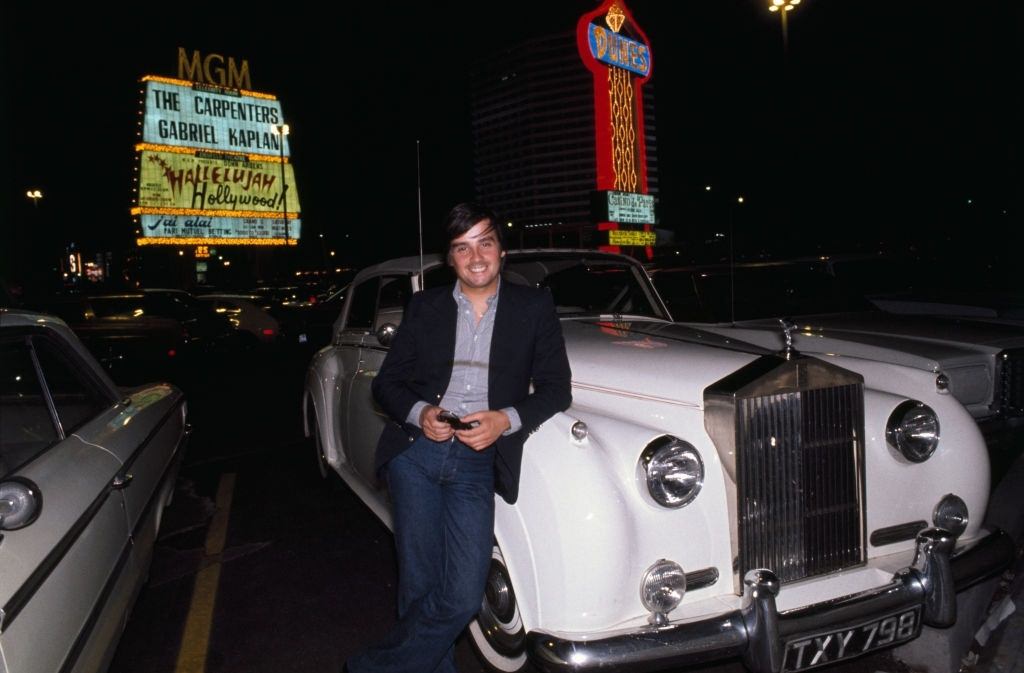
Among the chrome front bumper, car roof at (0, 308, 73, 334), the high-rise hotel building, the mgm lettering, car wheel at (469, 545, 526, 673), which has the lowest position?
car wheel at (469, 545, 526, 673)

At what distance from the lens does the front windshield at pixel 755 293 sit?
640cm

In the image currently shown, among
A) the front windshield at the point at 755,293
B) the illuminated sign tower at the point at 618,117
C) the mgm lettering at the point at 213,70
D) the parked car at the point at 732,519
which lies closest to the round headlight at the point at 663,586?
the parked car at the point at 732,519

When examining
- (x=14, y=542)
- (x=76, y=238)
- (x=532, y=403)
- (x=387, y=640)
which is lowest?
(x=387, y=640)

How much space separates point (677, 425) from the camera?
2934mm

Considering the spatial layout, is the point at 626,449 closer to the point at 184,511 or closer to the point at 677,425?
the point at 677,425

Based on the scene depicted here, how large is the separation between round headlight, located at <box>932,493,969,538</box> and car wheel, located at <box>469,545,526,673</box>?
1798 millimetres

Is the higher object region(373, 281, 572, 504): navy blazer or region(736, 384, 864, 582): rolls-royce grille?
region(373, 281, 572, 504): navy blazer

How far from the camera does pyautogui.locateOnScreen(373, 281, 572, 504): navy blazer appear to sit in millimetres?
2457

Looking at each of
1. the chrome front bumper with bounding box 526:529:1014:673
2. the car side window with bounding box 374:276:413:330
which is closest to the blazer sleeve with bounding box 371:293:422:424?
the chrome front bumper with bounding box 526:529:1014:673

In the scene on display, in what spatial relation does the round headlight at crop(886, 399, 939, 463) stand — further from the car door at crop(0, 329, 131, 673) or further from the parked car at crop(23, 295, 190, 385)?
the parked car at crop(23, 295, 190, 385)

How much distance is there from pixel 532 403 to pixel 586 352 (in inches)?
47.1

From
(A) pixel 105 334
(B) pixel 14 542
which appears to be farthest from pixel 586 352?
(A) pixel 105 334

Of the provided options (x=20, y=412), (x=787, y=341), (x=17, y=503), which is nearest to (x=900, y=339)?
(x=787, y=341)

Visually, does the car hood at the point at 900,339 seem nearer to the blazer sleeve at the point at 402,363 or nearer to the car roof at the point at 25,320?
Answer: the blazer sleeve at the point at 402,363
